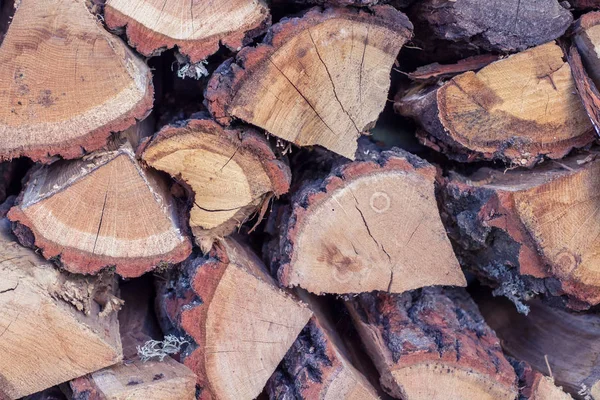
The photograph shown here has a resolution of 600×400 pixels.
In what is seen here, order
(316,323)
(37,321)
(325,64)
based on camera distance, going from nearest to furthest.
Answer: (37,321) < (325,64) < (316,323)

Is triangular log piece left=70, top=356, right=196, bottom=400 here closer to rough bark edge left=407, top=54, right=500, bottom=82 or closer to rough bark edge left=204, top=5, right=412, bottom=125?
rough bark edge left=204, top=5, right=412, bottom=125

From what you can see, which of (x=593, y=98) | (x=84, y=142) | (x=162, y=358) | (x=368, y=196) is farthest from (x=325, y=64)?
(x=162, y=358)

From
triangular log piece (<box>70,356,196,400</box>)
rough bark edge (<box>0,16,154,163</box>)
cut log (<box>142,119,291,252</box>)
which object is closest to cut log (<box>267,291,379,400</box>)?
triangular log piece (<box>70,356,196,400</box>)

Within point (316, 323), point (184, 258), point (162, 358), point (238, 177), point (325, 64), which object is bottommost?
point (162, 358)

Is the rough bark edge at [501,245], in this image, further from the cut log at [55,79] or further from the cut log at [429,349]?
the cut log at [55,79]

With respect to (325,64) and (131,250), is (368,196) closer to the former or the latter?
(325,64)

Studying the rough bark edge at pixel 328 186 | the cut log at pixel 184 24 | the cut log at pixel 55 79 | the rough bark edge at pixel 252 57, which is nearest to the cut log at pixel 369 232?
the rough bark edge at pixel 328 186

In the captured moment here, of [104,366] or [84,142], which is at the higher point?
[84,142]
